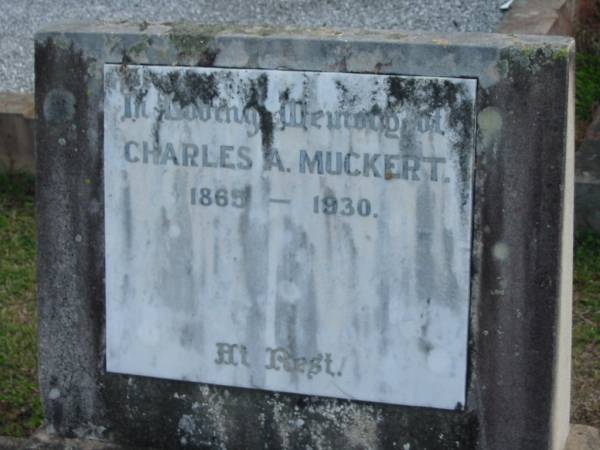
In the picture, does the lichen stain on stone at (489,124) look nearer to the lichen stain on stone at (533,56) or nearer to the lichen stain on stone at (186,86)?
the lichen stain on stone at (533,56)

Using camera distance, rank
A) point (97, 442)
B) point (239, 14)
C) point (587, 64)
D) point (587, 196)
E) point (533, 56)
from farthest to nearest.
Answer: point (239, 14) → point (587, 64) → point (587, 196) → point (97, 442) → point (533, 56)

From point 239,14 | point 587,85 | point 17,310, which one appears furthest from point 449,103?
point 239,14

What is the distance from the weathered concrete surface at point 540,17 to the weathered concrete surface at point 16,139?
7.39 ft

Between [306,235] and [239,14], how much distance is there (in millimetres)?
4389

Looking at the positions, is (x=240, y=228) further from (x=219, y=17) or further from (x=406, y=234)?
(x=219, y=17)

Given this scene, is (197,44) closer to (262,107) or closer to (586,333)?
(262,107)

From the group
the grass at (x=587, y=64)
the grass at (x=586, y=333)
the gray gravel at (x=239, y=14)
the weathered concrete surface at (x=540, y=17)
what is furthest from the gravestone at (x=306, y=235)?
the gray gravel at (x=239, y=14)

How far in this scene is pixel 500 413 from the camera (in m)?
2.81

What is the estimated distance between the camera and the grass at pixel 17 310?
3703 millimetres

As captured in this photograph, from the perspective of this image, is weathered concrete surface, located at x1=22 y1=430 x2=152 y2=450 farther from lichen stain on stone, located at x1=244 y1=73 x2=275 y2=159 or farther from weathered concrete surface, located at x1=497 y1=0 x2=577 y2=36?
weathered concrete surface, located at x1=497 y1=0 x2=577 y2=36

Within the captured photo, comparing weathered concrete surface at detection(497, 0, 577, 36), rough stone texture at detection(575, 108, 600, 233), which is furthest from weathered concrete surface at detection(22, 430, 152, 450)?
weathered concrete surface at detection(497, 0, 577, 36)

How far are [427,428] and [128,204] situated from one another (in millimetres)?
899

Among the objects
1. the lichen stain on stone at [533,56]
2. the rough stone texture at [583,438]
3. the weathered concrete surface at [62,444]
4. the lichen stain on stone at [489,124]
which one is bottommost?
the weathered concrete surface at [62,444]

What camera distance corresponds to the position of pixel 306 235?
9.34 ft
